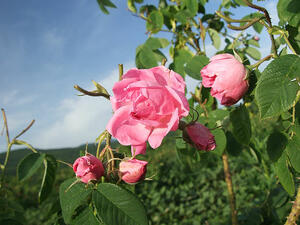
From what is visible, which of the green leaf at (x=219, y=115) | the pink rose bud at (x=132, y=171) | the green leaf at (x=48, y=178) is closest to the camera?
the pink rose bud at (x=132, y=171)

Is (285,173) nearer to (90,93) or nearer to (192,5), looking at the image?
(90,93)

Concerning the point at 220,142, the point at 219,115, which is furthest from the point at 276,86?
the point at 219,115

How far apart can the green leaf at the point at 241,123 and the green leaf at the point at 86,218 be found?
0.37m

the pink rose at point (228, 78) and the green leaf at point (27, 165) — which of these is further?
the green leaf at point (27, 165)

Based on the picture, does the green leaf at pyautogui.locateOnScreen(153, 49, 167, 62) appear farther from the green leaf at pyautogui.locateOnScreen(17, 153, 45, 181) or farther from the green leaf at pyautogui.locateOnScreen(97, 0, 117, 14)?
the green leaf at pyautogui.locateOnScreen(17, 153, 45, 181)

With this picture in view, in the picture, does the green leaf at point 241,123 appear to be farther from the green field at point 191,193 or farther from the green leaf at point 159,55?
the green field at point 191,193

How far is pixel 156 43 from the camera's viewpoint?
1.26 meters

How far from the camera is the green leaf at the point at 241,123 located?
0.58m

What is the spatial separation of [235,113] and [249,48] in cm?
112

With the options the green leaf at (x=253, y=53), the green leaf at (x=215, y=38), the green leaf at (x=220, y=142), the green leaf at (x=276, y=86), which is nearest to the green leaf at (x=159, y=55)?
the green leaf at (x=215, y=38)

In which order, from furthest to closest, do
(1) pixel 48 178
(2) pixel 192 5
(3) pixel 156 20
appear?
(3) pixel 156 20 < (2) pixel 192 5 < (1) pixel 48 178

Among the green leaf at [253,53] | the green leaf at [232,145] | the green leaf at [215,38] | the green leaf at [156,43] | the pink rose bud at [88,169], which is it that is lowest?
the green leaf at [232,145]

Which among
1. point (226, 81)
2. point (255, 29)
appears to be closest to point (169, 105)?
point (226, 81)

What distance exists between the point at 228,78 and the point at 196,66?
23 cm
